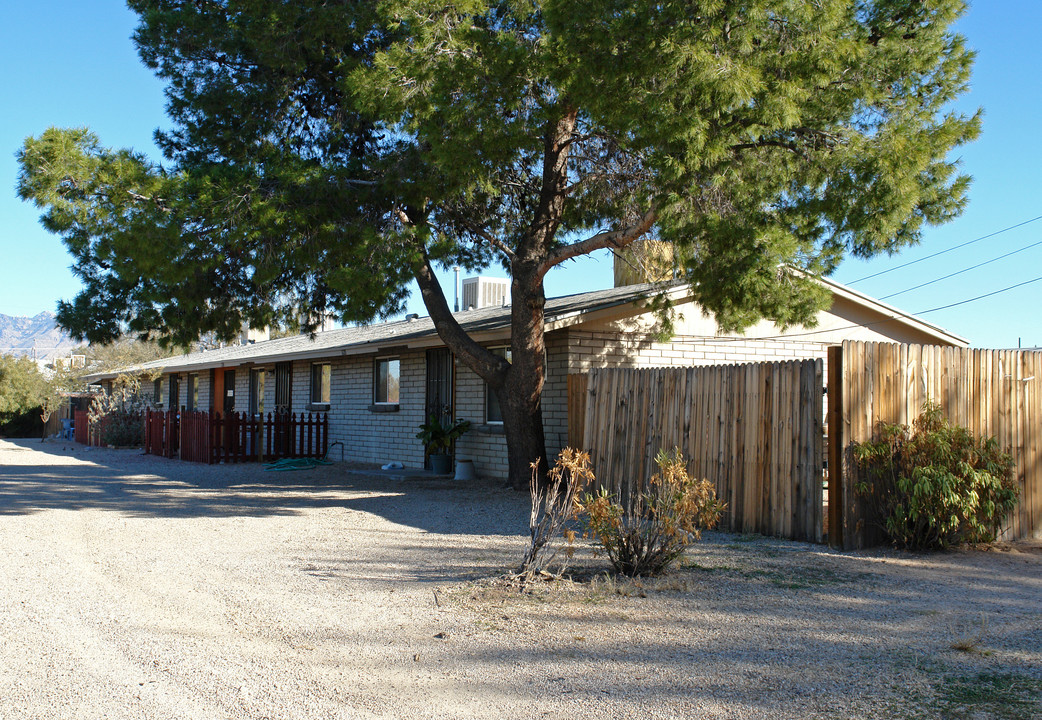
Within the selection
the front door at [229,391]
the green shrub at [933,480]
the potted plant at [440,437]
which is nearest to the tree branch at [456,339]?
the potted plant at [440,437]

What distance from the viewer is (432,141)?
1080 centimetres

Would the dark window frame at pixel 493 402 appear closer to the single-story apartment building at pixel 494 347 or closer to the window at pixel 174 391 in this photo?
the single-story apartment building at pixel 494 347

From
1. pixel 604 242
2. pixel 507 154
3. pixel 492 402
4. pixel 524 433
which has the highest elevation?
pixel 507 154

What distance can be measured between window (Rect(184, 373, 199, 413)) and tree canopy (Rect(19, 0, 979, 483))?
1708 cm

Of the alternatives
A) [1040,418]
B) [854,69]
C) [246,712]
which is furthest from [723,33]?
[246,712]

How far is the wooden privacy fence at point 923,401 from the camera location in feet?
27.5

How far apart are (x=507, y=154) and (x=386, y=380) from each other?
9.68 metres

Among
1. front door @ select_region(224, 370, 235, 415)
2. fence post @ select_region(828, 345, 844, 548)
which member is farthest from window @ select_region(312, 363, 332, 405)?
fence post @ select_region(828, 345, 844, 548)

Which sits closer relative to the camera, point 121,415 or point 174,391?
point 121,415

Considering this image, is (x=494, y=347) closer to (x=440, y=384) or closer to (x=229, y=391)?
(x=440, y=384)

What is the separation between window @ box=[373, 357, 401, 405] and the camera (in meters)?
19.4

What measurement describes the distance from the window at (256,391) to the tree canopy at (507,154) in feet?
36.9

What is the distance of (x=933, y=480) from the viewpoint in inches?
318

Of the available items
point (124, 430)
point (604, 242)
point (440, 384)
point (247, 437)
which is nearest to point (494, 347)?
point (440, 384)
